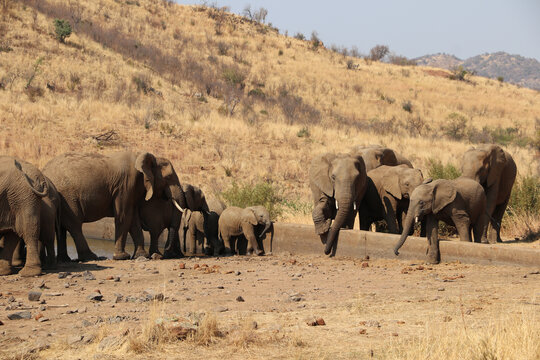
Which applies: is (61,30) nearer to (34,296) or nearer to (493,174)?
(493,174)

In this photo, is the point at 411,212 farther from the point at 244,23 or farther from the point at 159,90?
the point at 244,23

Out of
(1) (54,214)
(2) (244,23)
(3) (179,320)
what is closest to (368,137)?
(1) (54,214)

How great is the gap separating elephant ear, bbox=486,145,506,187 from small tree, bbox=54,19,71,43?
30.2 m

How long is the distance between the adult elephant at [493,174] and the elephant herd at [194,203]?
2cm

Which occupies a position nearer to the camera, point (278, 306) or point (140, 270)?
point (278, 306)

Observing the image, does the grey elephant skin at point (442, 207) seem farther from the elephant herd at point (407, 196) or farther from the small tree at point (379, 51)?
the small tree at point (379, 51)

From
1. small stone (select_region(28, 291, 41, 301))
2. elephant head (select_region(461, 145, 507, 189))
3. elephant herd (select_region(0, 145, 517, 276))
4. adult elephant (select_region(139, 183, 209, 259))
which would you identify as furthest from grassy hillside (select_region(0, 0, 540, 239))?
small stone (select_region(28, 291, 41, 301))

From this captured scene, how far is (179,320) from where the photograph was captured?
24.6 feet

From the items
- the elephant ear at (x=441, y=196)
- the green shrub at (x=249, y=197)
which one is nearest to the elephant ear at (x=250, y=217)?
the green shrub at (x=249, y=197)

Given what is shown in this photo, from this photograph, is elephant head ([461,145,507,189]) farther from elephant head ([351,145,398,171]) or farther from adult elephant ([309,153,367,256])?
adult elephant ([309,153,367,256])

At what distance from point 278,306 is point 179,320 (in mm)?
1849

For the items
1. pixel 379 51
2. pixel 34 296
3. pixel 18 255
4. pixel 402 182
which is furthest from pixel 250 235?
pixel 379 51

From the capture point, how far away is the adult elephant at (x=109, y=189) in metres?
13.3

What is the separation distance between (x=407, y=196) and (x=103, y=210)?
591 centimetres
